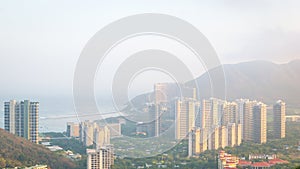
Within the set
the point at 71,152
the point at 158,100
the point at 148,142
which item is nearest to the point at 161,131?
Answer: the point at 148,142

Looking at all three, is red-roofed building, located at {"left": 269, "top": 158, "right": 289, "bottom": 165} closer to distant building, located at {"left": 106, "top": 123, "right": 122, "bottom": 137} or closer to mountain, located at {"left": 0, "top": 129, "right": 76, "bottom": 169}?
distant building, located at {"left": 106, "top": 123, "right": 122, "bottom": 137}

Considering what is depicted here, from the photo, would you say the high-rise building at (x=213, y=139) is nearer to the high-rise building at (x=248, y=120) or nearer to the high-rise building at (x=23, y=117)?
the high-rise building at (x=248, y=120)

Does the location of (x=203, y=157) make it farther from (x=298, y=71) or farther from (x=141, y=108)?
(x=298, y=71)

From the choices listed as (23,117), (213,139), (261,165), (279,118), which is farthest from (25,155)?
(279,118)

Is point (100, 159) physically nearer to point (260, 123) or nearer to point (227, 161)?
point (227, 161)

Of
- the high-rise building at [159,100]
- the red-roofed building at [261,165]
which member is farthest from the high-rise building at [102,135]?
the red-roofed building at [261,165]
